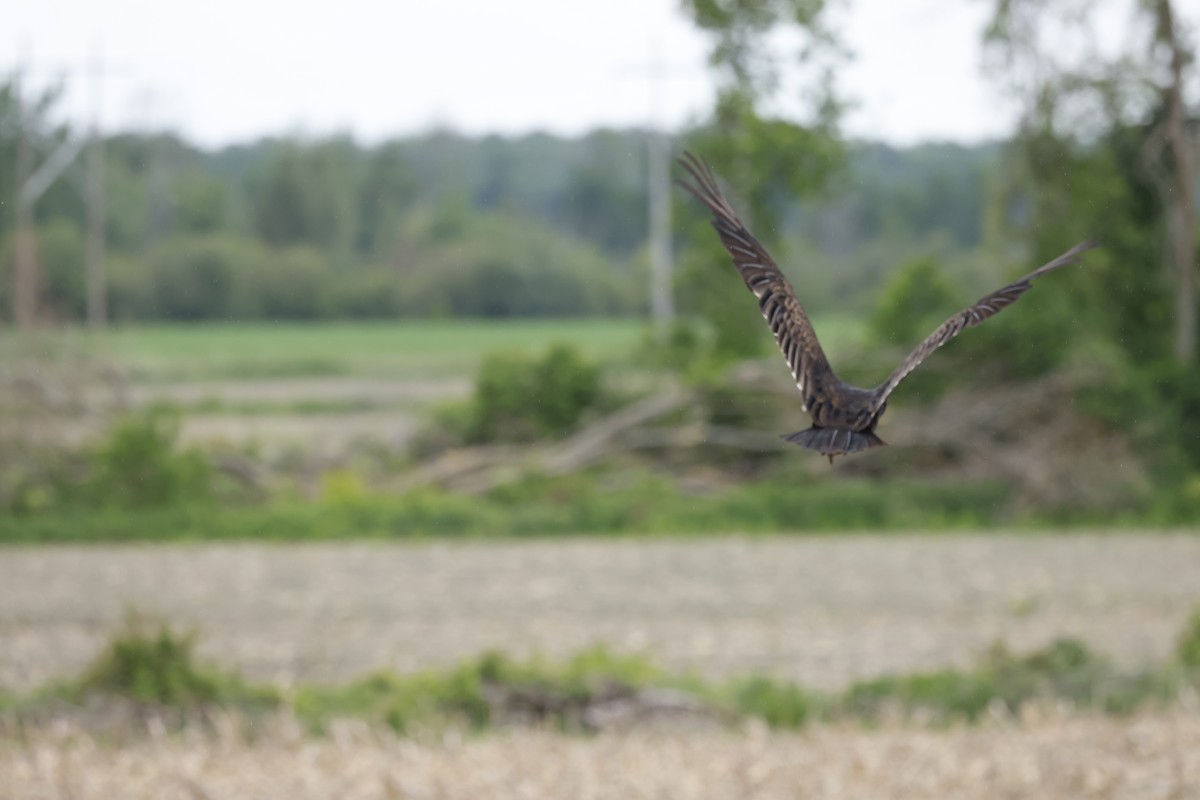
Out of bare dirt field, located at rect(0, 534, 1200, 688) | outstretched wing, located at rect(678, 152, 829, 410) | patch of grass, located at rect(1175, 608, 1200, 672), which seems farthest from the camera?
bare dirt field, located at rect(0, 534, 1200, 688)

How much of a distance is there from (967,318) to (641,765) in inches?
168

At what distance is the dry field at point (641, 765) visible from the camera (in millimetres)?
4961

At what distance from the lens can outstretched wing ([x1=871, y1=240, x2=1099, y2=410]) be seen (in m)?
1.23

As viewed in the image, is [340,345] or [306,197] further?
[340,345]

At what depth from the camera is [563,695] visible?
7.02m

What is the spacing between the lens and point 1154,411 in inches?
634

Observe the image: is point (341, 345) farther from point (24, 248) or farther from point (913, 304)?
point (913, 304)

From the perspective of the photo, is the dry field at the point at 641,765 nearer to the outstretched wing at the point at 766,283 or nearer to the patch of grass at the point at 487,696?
the patch of grass at the point at 487,696

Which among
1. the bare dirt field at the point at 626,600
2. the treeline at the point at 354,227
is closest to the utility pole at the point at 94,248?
the treeline at the point at 354,227

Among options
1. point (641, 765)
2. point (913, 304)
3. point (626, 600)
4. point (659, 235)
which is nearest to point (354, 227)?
point (659, 235)

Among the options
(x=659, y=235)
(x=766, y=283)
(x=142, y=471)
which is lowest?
(x=142, y=471)

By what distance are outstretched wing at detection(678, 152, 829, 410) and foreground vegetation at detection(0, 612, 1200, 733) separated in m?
5.07

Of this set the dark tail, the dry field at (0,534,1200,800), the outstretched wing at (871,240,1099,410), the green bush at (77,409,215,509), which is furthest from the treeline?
the dark tail

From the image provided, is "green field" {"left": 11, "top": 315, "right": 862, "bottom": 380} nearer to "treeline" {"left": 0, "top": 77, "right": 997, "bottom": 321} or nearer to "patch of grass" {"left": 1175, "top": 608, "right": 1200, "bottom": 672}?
"treeline" {"left": 0, "top": 77, "right": 997, "bottom": 321}
